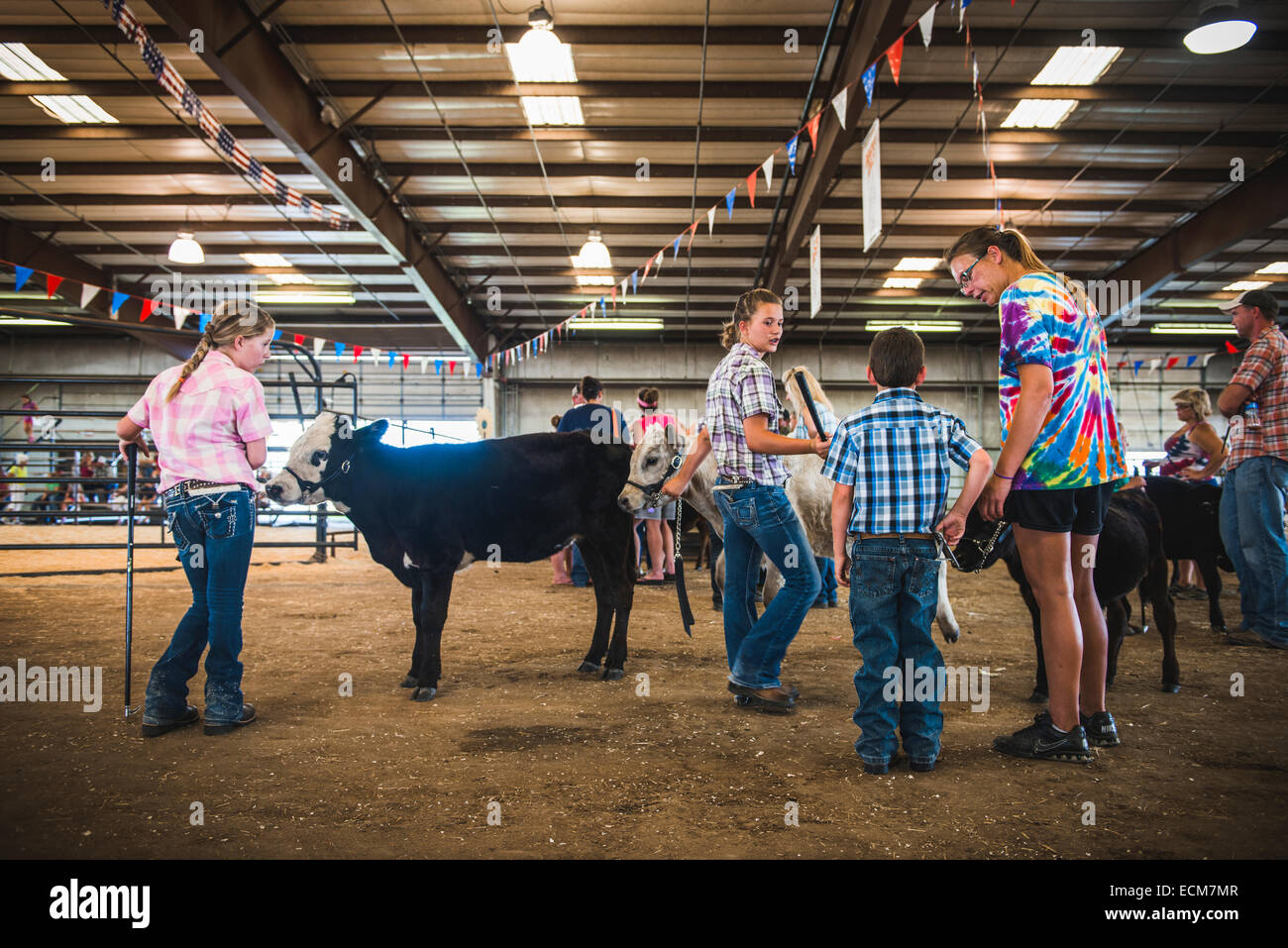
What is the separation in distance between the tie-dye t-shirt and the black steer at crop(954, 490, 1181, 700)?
33 cm

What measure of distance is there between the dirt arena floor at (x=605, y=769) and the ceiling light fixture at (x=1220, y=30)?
17.4 feet

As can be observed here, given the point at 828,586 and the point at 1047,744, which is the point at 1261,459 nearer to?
the point at 828,586

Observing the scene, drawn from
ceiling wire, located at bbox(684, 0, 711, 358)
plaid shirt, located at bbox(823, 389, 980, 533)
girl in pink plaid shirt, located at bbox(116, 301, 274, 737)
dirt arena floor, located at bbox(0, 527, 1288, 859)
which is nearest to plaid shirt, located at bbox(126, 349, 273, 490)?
girl in pink plaid shirt, located at bbox(116, 301, 274, 737)

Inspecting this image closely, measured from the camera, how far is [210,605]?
10.4 feet

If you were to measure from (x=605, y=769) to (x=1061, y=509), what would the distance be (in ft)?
6.01

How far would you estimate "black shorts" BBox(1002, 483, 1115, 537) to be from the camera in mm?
2713

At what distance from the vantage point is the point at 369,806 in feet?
7.99

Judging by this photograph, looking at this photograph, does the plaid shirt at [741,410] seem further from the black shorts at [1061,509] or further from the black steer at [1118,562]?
the black shorts at [1061,509]

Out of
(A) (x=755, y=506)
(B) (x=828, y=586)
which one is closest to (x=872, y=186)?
(B) (x=828, y=586)

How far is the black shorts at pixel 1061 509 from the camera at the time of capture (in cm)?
271

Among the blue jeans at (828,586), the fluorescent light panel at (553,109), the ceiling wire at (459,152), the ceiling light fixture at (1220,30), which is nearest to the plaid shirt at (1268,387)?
the blue jeans at (828,586)

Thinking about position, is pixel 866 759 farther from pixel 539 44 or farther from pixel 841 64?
pixel 841 64

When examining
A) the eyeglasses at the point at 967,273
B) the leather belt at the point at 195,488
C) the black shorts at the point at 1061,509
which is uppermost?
the eyeglasses at the point at 967,273

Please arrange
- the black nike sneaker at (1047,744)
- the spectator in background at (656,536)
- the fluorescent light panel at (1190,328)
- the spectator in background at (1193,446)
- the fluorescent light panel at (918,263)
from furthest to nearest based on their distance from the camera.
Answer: the fluorescent light panel at (1190,328)
the fluorescent light panel at (918,263)
the spectator in background at (656,536)
the spectator in background at (1193,446)
the black nike sneaker at (1047,744)
